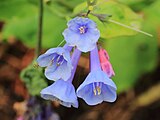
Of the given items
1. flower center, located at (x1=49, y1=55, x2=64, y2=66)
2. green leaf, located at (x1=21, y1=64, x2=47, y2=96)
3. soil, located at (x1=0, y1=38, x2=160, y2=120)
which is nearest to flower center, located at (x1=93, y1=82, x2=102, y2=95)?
flower center, located at (x1=49, y1=55, x2=64, y2=66)

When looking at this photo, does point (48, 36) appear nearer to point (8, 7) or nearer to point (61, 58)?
point (8, 7)

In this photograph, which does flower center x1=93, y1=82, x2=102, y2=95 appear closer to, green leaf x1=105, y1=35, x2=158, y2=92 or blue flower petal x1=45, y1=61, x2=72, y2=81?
blue flower petal x1=45, y1=61, x2=72, y2=81

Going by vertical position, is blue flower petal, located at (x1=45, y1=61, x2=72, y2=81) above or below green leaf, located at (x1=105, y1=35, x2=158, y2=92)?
above

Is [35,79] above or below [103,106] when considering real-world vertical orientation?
above

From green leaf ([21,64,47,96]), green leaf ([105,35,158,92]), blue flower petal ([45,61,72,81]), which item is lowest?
green leaf ([105,35,158,92])

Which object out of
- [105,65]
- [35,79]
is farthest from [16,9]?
[105,65]

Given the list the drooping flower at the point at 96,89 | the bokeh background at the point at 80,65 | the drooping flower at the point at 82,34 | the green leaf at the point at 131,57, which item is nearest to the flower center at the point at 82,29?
the drooping flower at the point at 82,34

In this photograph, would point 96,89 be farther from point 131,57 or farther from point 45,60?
point 131,57

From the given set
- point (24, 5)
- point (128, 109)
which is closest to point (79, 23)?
point (24, 5)
